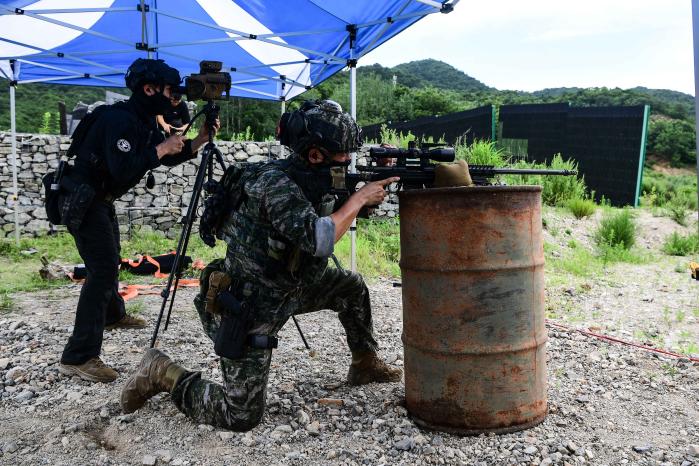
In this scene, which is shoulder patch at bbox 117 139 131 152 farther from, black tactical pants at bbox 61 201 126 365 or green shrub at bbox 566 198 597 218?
green shrub at bbox 566 198 597 218

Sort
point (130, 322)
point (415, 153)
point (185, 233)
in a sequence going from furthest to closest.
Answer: point (130, 322) → point (185, 233) → point (415, 153)

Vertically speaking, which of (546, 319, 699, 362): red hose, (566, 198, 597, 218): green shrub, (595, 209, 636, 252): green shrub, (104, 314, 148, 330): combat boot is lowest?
(104, 314, 148, 330): combat boot

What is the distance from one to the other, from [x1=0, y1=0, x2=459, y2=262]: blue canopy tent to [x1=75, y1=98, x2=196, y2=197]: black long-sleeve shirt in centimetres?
201

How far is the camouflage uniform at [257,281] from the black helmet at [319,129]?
0.12 meters

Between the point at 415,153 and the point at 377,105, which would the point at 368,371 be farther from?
the point at 377,105

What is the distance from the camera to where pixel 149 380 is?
311 cm

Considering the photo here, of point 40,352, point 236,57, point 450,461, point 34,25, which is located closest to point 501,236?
point 450,461

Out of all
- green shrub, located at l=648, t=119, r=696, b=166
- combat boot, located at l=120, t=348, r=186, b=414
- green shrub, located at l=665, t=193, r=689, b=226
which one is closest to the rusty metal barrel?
combat boot, located at l=120, t=348, r=186, b=414

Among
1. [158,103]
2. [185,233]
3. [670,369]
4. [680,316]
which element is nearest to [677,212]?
[680,316]

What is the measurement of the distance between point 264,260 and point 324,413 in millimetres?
954

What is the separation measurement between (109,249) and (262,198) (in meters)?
1.55

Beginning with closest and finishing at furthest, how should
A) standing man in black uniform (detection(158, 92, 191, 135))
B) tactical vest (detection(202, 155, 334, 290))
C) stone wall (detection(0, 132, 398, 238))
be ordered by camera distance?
tactical vest (detection(202, 155, 334, 290))
standing man in black uniform (detection(158, 92, 191, 135))
stone wall (detection(0, 132, 398, 238))

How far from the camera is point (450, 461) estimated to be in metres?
2.70

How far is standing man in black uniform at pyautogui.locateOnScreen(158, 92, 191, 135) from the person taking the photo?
411 cm
